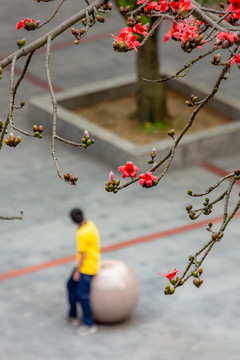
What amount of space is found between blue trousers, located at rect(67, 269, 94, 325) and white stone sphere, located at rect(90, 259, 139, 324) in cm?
9

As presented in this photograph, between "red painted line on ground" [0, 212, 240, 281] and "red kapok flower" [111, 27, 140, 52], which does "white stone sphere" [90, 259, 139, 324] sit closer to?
"red painted line on ground" [0, 212, 240, 281]

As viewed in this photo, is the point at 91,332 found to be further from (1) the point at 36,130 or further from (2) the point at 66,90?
(2) the point at 66,90

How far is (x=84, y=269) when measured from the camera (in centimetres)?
1316

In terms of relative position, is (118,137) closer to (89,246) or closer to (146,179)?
(89,246)

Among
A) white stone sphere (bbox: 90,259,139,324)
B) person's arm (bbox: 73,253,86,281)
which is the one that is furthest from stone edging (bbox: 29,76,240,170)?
person's arm (bbox: 73,253,86,281)

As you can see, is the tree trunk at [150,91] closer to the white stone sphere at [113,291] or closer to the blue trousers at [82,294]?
the white stone sphere at [113,291]

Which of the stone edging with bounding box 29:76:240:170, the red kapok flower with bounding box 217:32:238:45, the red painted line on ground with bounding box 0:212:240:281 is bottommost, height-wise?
the stone edging with bounding box 29:76:240:170

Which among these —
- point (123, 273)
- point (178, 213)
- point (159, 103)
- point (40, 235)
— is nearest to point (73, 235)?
point (40, 235)

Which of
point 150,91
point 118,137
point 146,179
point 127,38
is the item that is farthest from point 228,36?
point 150,91

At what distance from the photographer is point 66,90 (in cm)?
2222

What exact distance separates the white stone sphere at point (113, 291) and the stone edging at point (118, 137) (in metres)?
4.67

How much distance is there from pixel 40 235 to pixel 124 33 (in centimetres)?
998

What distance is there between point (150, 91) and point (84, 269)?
7053mm

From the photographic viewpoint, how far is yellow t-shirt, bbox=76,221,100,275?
1279cm
